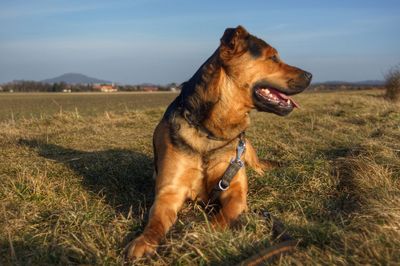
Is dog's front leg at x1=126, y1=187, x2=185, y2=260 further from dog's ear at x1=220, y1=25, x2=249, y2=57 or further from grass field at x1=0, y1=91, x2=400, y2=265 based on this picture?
dog's ear at x1=220, y1=25, x2=249, y2=57

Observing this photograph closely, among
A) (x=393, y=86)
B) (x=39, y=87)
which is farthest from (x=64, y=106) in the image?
(x=39, y=87)

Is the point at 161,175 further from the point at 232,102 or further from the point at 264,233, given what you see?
the point at 264,233

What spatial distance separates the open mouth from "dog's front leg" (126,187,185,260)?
1183 mm

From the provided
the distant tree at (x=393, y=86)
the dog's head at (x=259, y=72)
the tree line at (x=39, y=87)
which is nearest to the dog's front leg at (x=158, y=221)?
the dog's head at (x=259, y=72)

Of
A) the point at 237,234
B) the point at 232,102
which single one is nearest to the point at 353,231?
the point at 237,234

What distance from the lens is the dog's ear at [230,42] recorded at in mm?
4219

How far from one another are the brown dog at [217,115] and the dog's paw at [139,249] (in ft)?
2.92

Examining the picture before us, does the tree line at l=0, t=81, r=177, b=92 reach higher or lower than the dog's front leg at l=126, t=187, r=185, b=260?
lower

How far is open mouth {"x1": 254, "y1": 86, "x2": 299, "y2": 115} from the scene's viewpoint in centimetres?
434

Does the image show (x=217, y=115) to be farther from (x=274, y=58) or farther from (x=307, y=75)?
(x=307, y=75)

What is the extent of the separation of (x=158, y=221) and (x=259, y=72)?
181 cm

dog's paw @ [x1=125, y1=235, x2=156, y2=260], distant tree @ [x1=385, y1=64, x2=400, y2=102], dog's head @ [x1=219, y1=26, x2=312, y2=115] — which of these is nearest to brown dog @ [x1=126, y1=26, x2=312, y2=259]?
dog's head @ [x1=219, y1=26, x2=312, y2=115]

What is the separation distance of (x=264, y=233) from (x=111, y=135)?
233 inches

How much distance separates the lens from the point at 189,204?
440 cm
